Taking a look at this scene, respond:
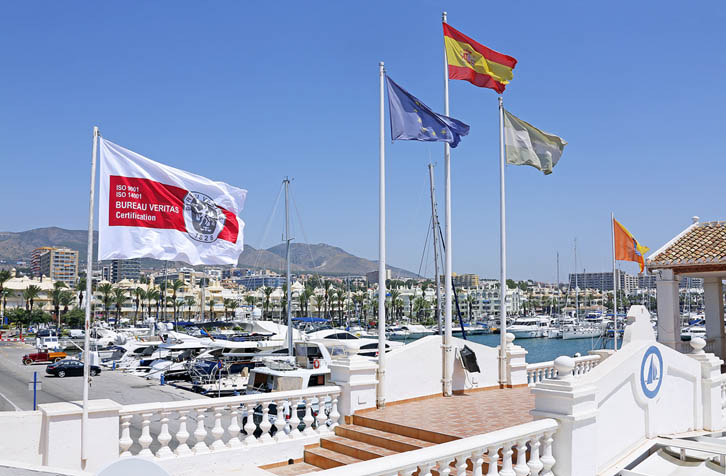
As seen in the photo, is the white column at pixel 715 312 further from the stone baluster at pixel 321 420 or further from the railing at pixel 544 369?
the stone baluster at pixel 321 420

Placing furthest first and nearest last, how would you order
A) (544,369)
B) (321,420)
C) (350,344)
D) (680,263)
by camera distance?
(680,263), (544,369), (350,344), (321,420)

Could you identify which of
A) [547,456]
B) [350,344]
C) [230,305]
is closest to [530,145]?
[350,344]

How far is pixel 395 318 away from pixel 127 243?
146461 millimetres

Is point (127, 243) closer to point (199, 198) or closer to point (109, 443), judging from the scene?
point (199, 198)

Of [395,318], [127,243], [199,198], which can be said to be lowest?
[395,318]

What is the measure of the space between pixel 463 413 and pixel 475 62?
27.1 ft

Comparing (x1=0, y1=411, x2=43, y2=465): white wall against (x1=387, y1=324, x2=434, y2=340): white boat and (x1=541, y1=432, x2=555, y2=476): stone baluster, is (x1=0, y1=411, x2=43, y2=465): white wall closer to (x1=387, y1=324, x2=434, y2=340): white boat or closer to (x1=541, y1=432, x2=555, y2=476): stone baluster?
(x1=541, y1=432, x2=555, y2=476): stone baluster

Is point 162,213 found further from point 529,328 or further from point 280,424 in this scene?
point 529,328

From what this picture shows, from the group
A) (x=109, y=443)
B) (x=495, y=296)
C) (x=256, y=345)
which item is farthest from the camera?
Result: (x=495, y=296)

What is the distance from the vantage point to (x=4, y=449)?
823 centimetres

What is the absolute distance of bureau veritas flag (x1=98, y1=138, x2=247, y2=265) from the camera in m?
8.58

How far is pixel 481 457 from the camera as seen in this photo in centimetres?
695

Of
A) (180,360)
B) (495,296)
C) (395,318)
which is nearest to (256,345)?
(180,360)

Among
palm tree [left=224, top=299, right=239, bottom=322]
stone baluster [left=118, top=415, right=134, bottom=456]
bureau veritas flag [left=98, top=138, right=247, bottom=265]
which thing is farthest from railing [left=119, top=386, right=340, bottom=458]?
palm tree [left=224, top=299, right=239, bottom=322]
